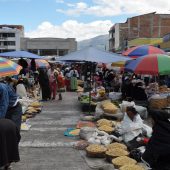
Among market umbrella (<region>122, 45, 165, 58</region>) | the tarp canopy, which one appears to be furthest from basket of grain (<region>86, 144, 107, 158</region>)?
market umbrella (<region>122, 45, 165, 58</region>)

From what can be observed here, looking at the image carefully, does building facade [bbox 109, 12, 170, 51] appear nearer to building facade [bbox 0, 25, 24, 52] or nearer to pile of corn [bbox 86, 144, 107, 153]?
building facade [bbox 0, 25, 24, 52]

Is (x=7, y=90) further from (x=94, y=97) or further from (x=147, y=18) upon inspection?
(x=147, y=18)

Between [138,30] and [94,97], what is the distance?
6627cm

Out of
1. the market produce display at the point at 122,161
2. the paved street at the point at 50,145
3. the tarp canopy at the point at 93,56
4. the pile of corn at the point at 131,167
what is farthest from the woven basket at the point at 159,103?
the pile of corn at the point at 131,167

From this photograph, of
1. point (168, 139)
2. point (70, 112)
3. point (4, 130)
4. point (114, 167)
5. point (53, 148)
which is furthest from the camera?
point (70, 112)

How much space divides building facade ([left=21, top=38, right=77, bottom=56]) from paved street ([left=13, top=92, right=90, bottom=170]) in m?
86.9

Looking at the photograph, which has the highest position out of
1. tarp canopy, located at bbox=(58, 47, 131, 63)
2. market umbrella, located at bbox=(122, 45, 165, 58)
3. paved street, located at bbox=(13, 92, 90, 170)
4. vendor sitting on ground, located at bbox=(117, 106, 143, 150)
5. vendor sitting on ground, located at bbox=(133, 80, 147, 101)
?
market umbrella, located at bbox=(122, 45, 165, 58)

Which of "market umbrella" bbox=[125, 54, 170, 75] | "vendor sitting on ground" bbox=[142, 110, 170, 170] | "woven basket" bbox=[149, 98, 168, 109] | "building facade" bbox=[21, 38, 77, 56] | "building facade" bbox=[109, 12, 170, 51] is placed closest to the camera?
"vendor sitting on ground" bbox=[142, 110, 170, 170]

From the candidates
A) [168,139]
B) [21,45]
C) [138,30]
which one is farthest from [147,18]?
[168,139]

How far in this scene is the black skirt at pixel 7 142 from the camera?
239 inches

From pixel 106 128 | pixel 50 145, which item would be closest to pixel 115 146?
pixel 50 145

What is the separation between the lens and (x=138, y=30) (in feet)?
263

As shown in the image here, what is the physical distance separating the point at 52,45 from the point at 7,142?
95.5 m

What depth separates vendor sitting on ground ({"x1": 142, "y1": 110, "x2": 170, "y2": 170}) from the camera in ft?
13.1
